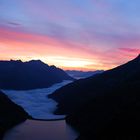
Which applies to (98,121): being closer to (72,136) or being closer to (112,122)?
(72,136)

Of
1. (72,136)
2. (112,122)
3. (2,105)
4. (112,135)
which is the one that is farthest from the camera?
(2,105)

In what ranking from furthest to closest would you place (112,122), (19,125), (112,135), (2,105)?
(2,105)
(19,125)
(112,122)
(112,135)

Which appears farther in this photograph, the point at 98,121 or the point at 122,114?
the point at 98,121

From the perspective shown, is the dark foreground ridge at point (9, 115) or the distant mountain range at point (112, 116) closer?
the distant mountain range at point (112, 116)

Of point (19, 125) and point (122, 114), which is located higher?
point (122, 114)

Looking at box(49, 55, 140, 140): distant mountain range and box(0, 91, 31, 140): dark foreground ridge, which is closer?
box(49, 55, 140, 140): distant mountain range

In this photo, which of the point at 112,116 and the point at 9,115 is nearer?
the point at 112,116

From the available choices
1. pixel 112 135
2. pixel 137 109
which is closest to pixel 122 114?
pixel 137 109

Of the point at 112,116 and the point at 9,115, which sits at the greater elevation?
the point at 112,116
